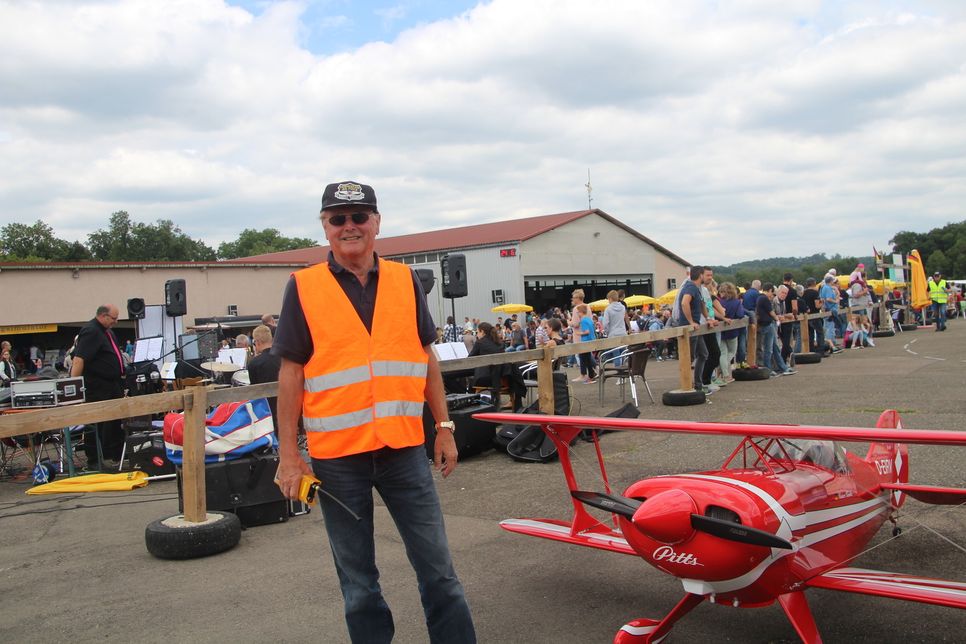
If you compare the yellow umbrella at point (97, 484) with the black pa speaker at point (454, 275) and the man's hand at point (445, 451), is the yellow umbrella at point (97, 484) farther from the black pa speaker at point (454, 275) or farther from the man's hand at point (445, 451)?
the man's hand at point (445, 451)

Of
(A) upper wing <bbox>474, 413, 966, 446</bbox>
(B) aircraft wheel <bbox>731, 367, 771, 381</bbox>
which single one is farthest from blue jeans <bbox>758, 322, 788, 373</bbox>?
(A) upper wing <bbox>474, 413, 966, 446</bbox>

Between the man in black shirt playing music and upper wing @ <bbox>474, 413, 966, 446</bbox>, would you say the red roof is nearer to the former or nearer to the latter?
the man in black shirt playing music

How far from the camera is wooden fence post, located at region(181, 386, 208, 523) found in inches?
205

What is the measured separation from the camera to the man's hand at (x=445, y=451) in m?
2.93

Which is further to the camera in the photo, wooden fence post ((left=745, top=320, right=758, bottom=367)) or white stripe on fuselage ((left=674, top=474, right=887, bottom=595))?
wooden fence post ((left=745, top=320, right=758, bottom=367))

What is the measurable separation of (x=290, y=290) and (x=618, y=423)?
1.89m

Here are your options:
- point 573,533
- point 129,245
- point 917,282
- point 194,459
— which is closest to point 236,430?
point 194,459

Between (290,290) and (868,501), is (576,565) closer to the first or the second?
(868,501)

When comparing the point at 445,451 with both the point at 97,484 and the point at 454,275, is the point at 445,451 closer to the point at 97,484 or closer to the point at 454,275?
the point at 97,484

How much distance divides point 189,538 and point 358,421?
3.06m

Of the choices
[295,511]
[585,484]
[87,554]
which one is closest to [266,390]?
[295,511]

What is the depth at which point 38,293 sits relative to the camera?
28.9 meters

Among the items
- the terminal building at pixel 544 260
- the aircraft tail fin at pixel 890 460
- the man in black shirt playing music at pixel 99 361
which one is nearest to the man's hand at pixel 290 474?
the aircraft tail fin at pixel 890 460

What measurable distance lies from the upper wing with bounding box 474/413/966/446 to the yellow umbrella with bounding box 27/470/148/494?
17.1ft
